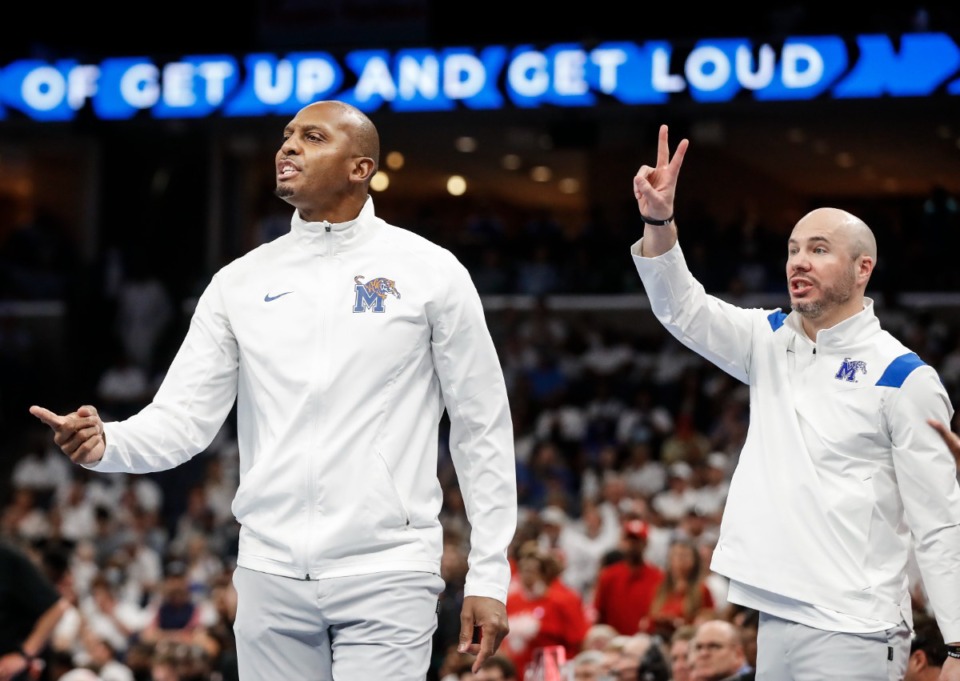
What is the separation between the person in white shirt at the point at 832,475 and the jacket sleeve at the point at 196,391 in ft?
3.70

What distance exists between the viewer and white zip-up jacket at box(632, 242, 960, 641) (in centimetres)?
353

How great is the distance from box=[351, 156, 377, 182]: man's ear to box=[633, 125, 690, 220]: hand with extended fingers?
724 mm

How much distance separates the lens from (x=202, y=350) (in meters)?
3.45

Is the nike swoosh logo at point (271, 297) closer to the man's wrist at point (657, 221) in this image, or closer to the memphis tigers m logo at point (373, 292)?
the memphis tigers m logo at point (373, 292)

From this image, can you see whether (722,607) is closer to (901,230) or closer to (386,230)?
(386,230)

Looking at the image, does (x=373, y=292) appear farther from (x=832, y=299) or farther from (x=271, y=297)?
(x=832, y=299)

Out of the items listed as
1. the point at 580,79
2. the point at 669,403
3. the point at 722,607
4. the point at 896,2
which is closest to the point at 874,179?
A: the point at 896,2

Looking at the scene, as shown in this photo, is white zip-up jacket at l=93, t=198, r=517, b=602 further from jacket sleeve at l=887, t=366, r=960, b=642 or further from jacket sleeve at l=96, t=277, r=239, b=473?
jacket sleeve at l=887, t=366, r=960, b=642

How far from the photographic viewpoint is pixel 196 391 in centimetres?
345

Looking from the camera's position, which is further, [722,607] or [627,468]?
[627,468]

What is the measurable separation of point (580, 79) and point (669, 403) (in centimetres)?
387

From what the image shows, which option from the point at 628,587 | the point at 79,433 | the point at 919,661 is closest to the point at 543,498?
the point at 628,587

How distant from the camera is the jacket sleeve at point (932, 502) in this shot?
11.5 ft

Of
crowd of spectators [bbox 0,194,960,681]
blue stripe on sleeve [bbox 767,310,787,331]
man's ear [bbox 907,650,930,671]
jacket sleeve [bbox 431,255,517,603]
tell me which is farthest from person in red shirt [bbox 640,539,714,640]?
jacket sleeve [bbox 431,255,517,603]
